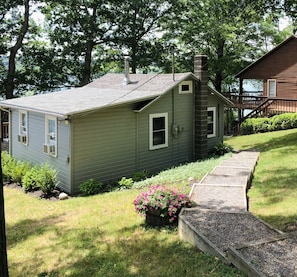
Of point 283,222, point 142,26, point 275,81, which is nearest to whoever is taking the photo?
point 283,222

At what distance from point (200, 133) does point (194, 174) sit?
356 centimetres

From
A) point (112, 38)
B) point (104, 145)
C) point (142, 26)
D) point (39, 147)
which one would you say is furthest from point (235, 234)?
point (142, 26)

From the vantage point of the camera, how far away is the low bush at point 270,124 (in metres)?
21.2

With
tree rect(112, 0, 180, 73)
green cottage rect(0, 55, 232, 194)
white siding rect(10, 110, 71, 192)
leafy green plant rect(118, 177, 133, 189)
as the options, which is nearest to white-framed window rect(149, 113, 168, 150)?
green cottage rect(0, 55, 232, 194)

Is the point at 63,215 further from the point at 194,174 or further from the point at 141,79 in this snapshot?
the point at 141,79

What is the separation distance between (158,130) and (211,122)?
3481 mm

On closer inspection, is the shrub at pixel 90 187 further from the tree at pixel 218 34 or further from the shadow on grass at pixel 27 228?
the tree at pixel 218 34

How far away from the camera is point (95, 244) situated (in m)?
6.69

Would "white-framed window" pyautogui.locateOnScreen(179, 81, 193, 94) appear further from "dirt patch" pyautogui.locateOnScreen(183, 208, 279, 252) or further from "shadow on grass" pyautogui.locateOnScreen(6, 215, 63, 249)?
"dirt patch" pyautogui.locateOnScreen(183, 208, 279, 252)

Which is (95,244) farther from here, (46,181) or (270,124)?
(270,124)

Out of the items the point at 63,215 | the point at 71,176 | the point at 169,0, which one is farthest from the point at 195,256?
the point at 169,0

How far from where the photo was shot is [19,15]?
Answer: 81.5 ft

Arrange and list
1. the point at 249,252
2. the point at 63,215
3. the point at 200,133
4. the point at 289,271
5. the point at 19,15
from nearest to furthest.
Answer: the point at 289,271
the point at 249,252
the point at 63,215
the point at 200,133
the point at 19,15

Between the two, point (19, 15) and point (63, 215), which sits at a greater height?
point (19, 15)
